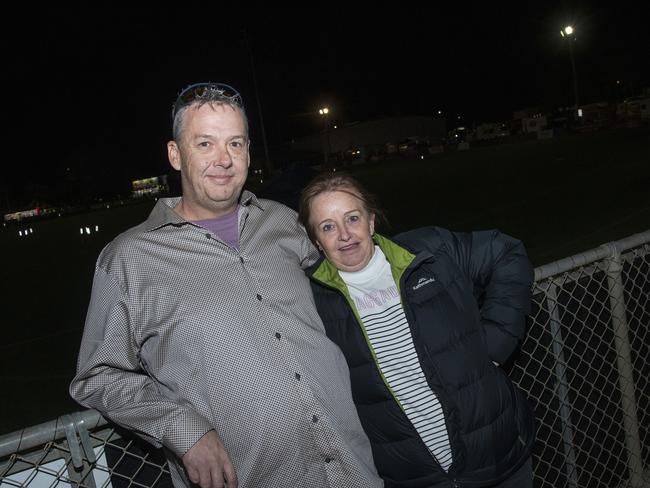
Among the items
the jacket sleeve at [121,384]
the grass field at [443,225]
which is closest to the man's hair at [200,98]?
the jacket sleeve at [121,384]

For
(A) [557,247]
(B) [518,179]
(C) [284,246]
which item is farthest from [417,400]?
(B) [518,179]

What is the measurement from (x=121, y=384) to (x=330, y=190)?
1.13 metres

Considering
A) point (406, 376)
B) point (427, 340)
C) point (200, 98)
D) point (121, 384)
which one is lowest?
point (406, 376)

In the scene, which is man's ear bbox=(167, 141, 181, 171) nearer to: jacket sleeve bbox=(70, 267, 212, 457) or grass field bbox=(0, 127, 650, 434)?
jacket sleeve bbox=(70, 267, 212, 457)

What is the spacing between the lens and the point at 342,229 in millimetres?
2283

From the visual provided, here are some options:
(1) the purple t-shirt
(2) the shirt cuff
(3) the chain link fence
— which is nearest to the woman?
(1) the purple t-shirt

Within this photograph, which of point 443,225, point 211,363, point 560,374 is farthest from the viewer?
point 443,225

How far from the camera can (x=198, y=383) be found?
1.88 meters

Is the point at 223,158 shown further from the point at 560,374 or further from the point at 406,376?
the point at 560,374

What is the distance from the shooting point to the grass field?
25.1 feet

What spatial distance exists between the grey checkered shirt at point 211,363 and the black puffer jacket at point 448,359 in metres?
0.14

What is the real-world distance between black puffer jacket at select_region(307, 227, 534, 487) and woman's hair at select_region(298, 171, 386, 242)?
0.20 metres

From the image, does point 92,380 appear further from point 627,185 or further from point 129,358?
point 627,185

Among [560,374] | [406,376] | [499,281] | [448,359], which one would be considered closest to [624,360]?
[560,374]
